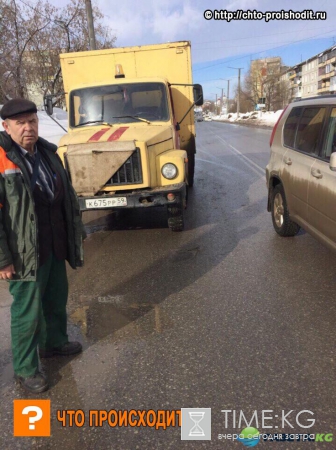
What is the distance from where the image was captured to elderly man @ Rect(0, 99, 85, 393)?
2.59m

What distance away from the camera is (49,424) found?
8.27 feet

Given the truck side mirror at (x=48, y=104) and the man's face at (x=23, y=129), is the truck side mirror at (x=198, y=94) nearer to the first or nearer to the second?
the truck side mirror at (x=48, y=104)

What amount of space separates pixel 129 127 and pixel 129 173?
42.0 inches

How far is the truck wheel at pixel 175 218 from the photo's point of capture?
593 centimetres

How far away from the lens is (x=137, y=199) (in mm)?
5598

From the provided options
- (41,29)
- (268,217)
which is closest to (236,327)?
(268,217)

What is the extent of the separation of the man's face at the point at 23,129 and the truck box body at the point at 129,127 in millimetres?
2711

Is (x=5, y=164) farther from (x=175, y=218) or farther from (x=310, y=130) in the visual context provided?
(x=175, y=218)

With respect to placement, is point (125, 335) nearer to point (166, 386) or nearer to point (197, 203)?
point (166, 386)

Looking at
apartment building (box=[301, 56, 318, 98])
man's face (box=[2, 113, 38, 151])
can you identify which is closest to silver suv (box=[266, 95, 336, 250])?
man's face (box=[2, 113, 38, 151])

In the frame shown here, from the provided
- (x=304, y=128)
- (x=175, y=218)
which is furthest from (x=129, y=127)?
(x=304, y=128)

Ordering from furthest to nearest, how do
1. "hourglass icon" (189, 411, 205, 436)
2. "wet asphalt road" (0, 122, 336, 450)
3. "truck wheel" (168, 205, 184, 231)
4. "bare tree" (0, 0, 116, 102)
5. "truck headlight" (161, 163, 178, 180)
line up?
"bare tree" (0, 0, 116, 102) < "truck wheel" (168, 205, 184, 231) < "truck headlight" (161, 163, 178, 180) < "wet asphalt road" (0, 122, 336, 450) < "hourglass icon" (189, 411, 205, 436)

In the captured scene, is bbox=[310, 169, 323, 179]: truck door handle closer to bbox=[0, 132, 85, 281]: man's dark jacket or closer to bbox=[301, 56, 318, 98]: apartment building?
bbox=[0, 132, 85, 281]: man's dark jacket

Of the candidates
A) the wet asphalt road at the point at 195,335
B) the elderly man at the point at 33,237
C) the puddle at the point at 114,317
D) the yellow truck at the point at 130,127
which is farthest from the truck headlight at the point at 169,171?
the elderly man at the point at 33,237
